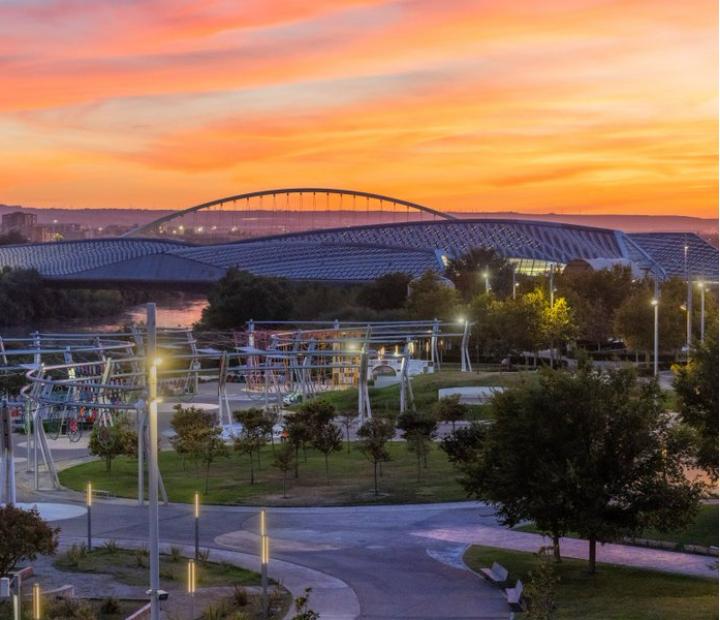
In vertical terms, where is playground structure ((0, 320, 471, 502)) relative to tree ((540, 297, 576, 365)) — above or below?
below

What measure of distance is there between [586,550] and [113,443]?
1903 centimetres

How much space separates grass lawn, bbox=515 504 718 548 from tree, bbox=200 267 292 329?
8617 cm

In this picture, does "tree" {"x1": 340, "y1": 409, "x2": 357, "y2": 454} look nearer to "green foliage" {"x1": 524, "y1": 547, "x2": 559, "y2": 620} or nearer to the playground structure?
the playground structure

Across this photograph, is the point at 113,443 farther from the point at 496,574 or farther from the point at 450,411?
the point at 496,574

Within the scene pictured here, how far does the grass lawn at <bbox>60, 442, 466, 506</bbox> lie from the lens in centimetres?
4049

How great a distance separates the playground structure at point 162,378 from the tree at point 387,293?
20.5 meters

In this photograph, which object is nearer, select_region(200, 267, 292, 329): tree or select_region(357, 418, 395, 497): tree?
select_region(357, 418, 395, 497): tree

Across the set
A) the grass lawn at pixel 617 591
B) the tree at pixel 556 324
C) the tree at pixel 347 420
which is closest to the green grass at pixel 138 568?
the grass lawn at pixel 617 591

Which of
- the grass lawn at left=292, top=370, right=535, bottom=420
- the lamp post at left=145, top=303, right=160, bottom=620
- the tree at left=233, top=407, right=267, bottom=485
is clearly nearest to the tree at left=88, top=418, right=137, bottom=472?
the tree at left=233, top=407, right=267, bottom=485

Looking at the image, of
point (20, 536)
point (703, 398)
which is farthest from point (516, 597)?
point (20, 536)

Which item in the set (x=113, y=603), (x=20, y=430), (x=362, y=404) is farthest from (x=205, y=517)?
(x=20, y=430)

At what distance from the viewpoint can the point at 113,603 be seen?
26.6 metres

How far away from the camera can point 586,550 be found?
32312 mm

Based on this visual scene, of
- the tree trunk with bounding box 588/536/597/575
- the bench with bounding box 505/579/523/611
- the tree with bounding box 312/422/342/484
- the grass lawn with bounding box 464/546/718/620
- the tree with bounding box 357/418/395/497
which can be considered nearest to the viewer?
the grass lawn with bounding box 464/546/718/620
